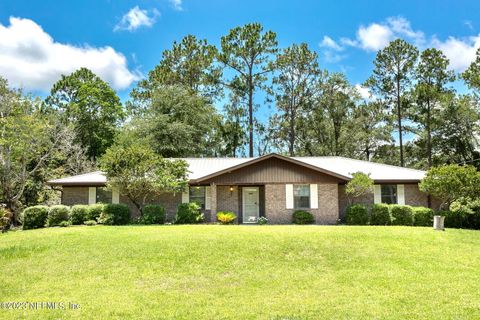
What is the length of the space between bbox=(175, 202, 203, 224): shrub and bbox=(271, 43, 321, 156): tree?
17990mm

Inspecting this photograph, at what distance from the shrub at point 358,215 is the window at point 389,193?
244 centimetres

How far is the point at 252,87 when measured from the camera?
117ft

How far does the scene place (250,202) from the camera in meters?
20.9

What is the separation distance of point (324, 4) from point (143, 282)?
14.2m

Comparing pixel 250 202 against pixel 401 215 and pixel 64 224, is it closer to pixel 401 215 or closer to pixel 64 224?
pixel 401 215

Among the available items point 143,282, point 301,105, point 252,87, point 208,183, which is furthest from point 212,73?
point 143,282

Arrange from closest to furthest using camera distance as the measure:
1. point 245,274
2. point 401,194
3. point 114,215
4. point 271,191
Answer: point 245,274 → point 114,215 → point 271,191 → point 401,194

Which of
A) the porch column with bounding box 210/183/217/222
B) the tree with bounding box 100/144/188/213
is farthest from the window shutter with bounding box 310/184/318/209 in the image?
the tree with bounding box 100/144/188/213

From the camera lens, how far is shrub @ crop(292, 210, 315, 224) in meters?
19.0

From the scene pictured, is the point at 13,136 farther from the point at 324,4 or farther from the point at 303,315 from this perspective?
the point at 303,315

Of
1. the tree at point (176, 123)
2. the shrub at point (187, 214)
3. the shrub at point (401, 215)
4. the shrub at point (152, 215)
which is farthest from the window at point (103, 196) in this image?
the shrub at point (401, 215)

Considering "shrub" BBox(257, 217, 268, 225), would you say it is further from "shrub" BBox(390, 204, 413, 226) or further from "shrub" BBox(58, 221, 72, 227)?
"shrub" BBox(58, 221, 72, 227)

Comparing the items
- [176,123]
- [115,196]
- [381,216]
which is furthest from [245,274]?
[176,123]

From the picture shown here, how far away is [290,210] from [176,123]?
16746 mm
